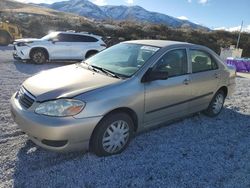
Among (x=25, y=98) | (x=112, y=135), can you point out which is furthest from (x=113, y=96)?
(x=25, y=98)

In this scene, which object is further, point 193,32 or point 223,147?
point 193,32

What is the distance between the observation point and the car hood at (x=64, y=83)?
406 cm

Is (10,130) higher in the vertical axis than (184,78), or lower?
lower

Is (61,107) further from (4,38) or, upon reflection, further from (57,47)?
(4,38)

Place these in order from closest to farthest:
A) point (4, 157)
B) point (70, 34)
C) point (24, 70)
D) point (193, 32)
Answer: point (4, 157) → point (24, 70) → point (70, 34) → point (193, 32)

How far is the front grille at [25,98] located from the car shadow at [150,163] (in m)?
0.71

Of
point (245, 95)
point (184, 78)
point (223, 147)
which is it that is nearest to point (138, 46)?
point (184, 78)

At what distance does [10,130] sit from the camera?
5.05 meters

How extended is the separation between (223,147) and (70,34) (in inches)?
409

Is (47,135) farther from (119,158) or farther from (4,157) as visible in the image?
(119,158)

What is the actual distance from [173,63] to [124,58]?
852 mm

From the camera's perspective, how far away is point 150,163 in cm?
438

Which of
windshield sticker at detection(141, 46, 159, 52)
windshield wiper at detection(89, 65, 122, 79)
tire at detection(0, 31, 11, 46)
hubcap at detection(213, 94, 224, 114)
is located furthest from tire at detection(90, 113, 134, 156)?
tire at detection(0, 31, 11, 46)

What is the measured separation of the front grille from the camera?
4112 mm
